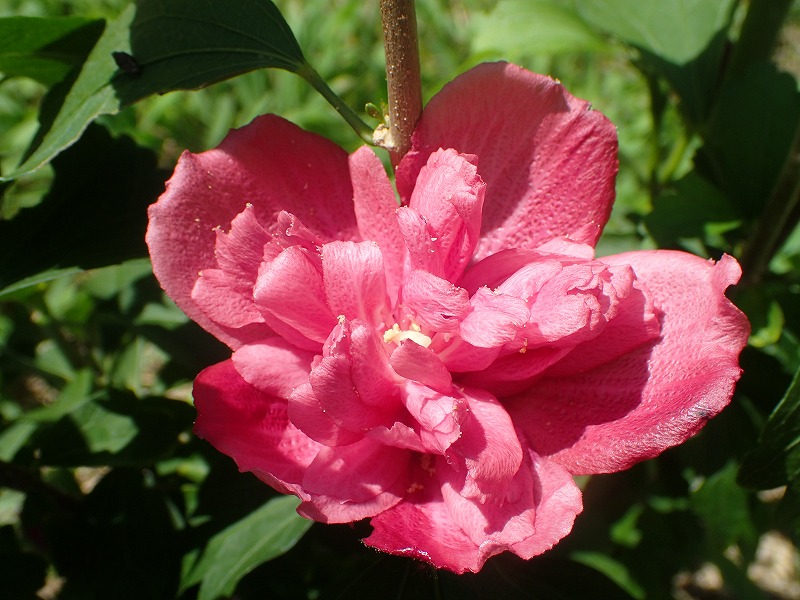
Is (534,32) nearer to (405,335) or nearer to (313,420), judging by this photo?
(405,335)

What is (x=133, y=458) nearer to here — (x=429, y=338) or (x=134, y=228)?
(x=134, y=228)

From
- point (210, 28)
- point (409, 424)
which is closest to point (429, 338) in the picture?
point (409, 424)

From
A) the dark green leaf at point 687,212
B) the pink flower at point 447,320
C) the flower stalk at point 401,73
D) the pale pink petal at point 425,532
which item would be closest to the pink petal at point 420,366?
the pink flower at point 447,320

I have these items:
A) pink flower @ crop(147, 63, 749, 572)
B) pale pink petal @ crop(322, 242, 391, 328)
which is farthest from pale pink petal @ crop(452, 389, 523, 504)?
pale pink petal @ crop(322, 242, 391, 328)

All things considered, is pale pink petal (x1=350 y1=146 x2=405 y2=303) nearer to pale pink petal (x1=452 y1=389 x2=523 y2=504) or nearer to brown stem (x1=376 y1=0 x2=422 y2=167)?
brown stem (x1=376 y1=0 x2=422 y2=167)

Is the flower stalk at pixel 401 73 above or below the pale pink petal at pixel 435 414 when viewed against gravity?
above

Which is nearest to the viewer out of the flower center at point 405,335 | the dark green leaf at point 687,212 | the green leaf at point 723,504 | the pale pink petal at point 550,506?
the pale pink petal at point 550,506

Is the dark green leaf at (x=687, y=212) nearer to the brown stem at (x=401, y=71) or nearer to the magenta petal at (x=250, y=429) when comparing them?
the brown stem at (x=401, y=71)
